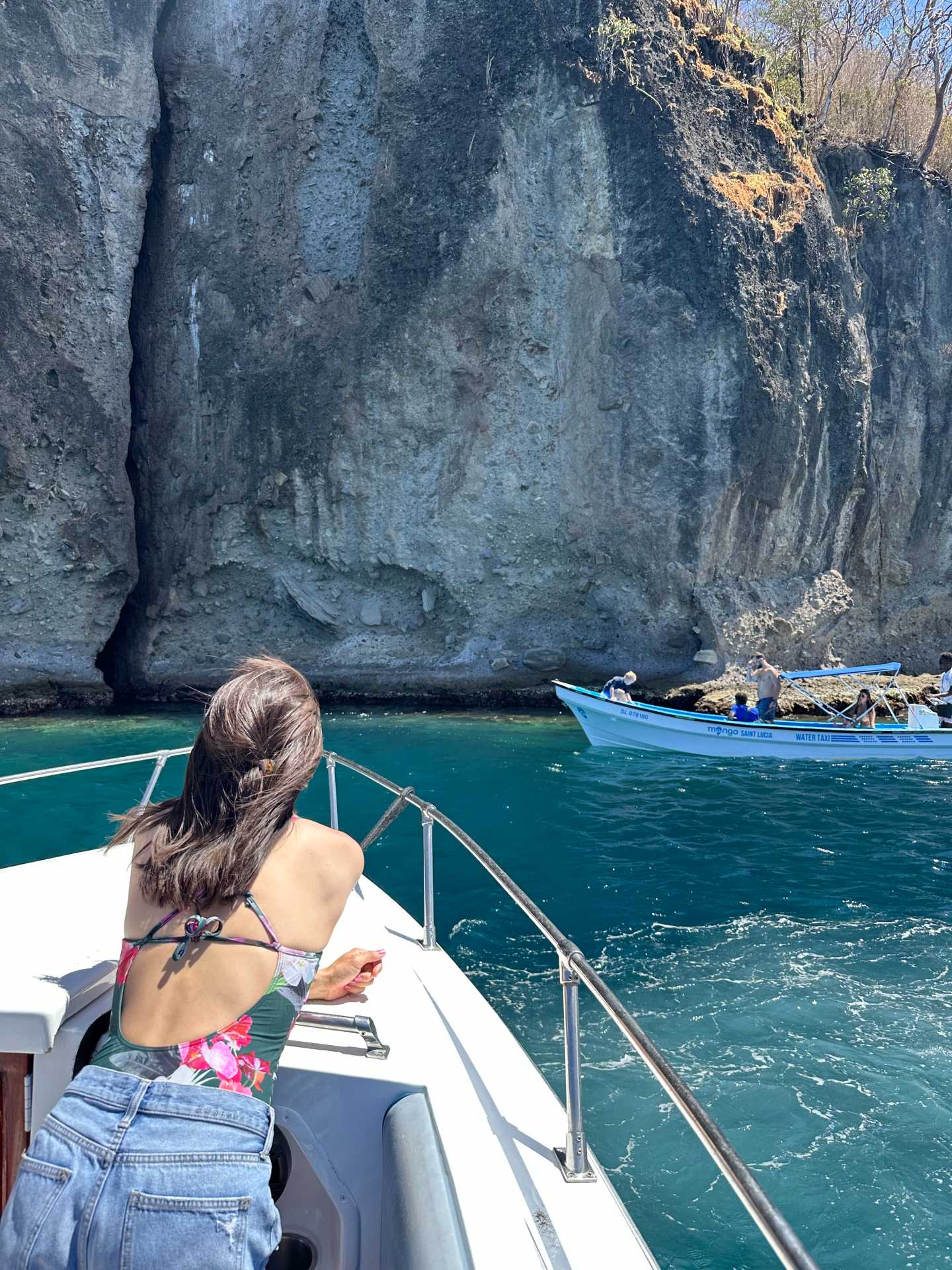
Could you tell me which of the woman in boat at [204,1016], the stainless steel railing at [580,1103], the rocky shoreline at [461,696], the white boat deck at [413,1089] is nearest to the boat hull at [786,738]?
the rocky shoreline at [461,696]

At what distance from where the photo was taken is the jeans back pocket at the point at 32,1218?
57.1 inches

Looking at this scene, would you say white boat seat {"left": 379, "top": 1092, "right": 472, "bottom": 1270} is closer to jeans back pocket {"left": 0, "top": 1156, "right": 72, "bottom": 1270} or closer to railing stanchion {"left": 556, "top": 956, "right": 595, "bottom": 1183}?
railing stanchion {"left": 556, "top": 956, "right": 595, "bottom": 1183}

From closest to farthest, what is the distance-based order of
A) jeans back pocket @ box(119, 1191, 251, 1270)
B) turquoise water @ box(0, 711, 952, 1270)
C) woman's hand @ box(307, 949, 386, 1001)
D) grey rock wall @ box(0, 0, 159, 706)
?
jeans back pocket @ box(119, 1191, 251, 1270), woman's hand @ box(307, 949, 386, 1001), turquoise water @ box(0, 711, 952, 1270), grey rock wall @ box(0, 0, 159, 706)

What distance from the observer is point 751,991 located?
608cm

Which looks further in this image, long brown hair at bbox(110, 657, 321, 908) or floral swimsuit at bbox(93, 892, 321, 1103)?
long brown hair at bbox(110, 657, 321, 908)

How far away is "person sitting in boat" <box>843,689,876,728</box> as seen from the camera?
609 inches

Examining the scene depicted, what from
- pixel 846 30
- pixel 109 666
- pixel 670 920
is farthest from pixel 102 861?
A: pixel 846 30

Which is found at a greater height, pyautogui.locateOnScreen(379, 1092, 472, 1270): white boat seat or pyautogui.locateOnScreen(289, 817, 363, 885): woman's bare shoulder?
pyautogui.locateOnScreen(289, 817, 363, 885): woman's bare shoulder

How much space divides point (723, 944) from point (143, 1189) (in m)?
6.10

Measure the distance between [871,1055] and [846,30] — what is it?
27.7m

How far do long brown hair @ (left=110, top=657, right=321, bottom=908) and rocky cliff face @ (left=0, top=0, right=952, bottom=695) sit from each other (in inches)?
738

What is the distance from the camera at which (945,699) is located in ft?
50.1

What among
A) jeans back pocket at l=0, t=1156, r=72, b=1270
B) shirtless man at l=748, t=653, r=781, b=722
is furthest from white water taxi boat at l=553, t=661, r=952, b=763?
jeans back pocket at l=0, t=1156, r=72, b=1270

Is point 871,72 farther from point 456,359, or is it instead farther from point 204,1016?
point 204,1016
